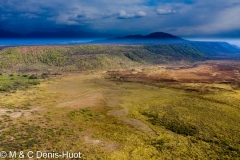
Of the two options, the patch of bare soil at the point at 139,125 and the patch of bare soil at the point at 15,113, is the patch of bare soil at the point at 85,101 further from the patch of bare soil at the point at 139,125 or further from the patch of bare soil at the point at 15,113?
the patch of bare soil at the point at 139,125

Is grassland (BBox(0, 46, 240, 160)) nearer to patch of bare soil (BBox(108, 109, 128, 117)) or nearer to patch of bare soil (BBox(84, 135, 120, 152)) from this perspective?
patch of bare soil (BBox(84, 135, 120, 152))

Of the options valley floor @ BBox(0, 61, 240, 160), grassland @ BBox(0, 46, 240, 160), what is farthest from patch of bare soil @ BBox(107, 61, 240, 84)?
valley floor @ BBox(0, 61, 240, 160)

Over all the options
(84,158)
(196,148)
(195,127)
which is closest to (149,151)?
(196,148)

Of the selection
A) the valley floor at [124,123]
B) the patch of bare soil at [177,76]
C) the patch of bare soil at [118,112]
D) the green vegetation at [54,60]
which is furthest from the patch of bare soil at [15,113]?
the green vegetation at [54,60]

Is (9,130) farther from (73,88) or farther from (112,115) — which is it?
(73,88)

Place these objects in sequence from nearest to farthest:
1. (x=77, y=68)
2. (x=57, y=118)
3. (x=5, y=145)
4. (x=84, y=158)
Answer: (x=84, y=158), (x=5, y=145), (x=57, y=118), (x=77, y=68)

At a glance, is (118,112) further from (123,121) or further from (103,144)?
(103,144)

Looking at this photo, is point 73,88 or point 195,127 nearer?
point 195,127
